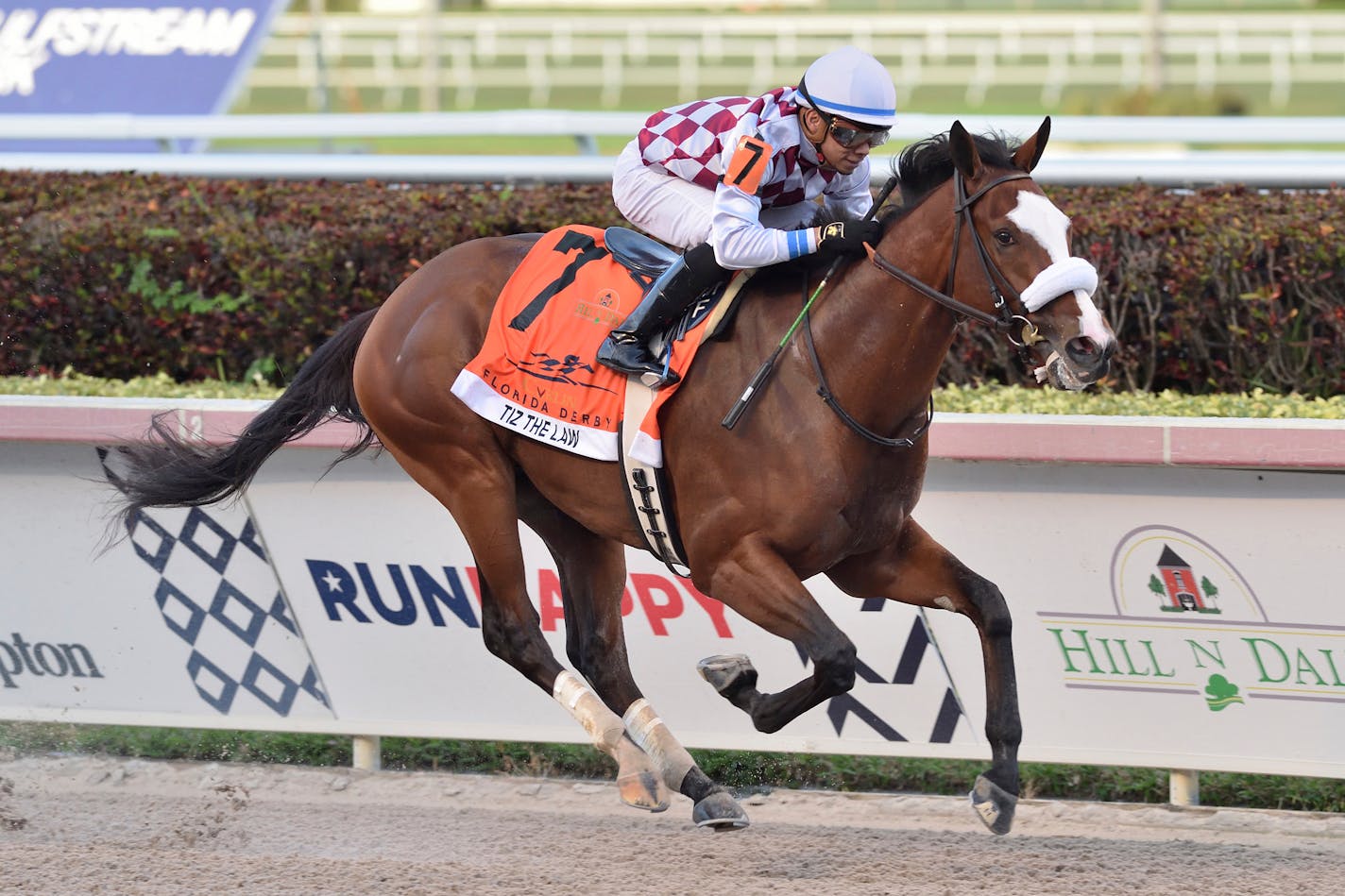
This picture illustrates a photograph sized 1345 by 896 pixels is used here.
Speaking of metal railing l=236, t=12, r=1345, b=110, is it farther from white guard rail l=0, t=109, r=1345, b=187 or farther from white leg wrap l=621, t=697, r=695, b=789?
white leg wrap l=621, t=697, r=695, b=789

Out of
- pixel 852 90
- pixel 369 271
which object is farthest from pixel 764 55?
pixel 852 90

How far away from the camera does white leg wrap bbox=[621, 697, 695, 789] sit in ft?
13.5

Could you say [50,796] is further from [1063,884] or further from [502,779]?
[1063,884]

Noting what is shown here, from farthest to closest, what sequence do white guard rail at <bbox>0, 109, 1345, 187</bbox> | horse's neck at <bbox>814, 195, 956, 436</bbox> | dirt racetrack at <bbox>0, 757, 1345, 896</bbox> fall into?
white guard rail at <bbox>0, 109, 1345, 187</bbox> → dirt racetrack at <bbox>0, 757, 1345, 896</bbox> → horse's neck at <bbox>814, 195, 956, 436</bbox>

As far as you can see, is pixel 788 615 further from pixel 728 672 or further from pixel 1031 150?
pixel 1031 150

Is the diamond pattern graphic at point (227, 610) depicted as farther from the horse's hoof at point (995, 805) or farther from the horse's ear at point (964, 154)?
the horse's ear at point (964, 154)

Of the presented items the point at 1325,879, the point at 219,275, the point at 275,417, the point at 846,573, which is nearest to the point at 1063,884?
the point at 1325,879

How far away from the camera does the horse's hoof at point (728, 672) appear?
408cm

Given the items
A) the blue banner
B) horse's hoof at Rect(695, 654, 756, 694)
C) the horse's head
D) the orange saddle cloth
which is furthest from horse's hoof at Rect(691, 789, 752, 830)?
the blue banner

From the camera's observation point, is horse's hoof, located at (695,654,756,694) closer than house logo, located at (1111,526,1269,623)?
Yes

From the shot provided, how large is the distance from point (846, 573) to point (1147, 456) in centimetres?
100

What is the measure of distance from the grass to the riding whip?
5.39ft

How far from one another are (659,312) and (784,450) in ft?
1.51

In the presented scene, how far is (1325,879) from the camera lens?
4.10m
